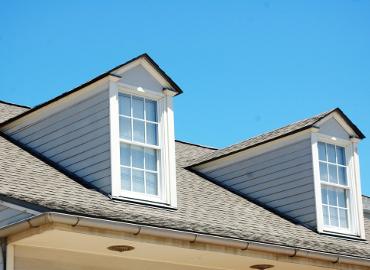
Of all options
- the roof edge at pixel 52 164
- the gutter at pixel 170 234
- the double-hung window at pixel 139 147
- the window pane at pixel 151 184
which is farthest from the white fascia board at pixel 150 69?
the gutter at pixel 170 234

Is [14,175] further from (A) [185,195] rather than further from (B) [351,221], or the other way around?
(B) [351,221]

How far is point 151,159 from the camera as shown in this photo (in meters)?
12.3

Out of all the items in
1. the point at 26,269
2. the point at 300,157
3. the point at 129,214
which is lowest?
the point at 26,269

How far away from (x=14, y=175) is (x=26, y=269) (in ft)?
5.17

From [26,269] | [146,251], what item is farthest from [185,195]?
[26,269]

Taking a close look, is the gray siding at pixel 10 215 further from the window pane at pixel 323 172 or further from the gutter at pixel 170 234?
the window pane at pixel 323 172

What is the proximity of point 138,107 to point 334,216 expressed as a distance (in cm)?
435

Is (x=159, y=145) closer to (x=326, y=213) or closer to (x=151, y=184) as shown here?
(x=151, y=184)

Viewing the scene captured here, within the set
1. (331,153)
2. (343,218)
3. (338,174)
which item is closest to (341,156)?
(331,153)

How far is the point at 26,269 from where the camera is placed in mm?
10047

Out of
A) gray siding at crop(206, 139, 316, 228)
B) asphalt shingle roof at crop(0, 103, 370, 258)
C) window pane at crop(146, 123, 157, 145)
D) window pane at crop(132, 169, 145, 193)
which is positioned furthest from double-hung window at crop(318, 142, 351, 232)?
window pane at crop(132, 169, 145, 193)

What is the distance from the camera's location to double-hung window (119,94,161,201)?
1181cm

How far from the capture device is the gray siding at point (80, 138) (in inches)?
462

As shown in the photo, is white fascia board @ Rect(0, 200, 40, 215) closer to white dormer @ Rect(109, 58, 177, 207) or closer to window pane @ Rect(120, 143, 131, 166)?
white dormer @ Rect(109, 58, 177, 207)
